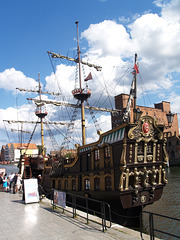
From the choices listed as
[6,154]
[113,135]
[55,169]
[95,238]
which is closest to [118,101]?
[55,169]

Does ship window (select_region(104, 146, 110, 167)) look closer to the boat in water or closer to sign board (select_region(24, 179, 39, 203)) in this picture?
the boat in water

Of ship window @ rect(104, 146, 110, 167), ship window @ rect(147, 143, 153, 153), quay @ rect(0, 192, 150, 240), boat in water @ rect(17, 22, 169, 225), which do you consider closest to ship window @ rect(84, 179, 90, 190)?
boat in water @ rect(17, 22, 169, 225)

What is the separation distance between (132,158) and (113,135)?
4.53ft

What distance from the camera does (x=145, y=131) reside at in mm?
10406

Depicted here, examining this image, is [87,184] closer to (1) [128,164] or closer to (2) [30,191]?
(2) [30,191]

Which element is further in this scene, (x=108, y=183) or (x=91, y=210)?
(x=108, y=183)

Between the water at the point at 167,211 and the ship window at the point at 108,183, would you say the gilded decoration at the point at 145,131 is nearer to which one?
the ship window at the point at 108,183

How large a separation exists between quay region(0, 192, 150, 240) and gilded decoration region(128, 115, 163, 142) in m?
4.04

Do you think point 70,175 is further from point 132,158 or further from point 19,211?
point 132,158

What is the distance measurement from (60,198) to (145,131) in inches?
194

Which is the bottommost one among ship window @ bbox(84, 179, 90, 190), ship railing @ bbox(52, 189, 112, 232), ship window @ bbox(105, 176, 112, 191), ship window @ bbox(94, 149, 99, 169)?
ship railing @ bbox(52, 189, 112, 232)

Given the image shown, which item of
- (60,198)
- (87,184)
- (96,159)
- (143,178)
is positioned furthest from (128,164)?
(87,184)

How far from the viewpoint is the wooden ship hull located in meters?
9.78

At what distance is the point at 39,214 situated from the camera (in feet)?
30.1
